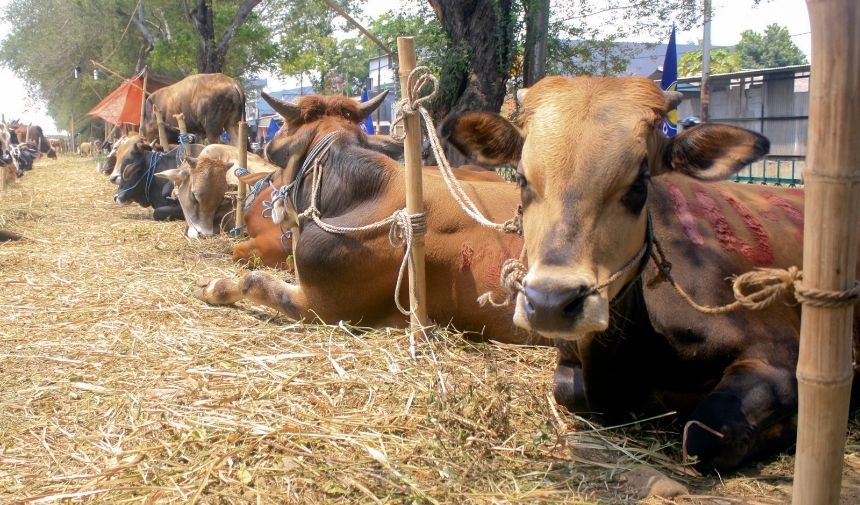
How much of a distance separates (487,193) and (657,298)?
1.86 metres

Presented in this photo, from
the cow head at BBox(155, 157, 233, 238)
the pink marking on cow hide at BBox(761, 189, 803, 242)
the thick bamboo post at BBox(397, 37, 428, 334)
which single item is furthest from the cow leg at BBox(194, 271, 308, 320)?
the cow head at BBox(155, 157, 233, 238)

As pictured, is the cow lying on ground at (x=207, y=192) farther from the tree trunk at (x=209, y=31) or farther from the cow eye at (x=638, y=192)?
the tree trunk at (x=209, y=31)

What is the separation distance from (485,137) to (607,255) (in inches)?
34.4

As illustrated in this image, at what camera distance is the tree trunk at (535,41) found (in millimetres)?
11016

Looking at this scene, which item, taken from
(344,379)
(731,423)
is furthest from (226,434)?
(731,423)

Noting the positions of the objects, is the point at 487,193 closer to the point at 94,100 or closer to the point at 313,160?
the point at 313,160

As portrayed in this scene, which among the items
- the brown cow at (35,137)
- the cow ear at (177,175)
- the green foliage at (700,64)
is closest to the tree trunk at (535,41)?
the cow ear at (177,175)

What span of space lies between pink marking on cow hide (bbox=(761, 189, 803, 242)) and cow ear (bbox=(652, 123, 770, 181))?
51.3 inches

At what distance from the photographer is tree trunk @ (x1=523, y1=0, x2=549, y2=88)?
36.1 ft

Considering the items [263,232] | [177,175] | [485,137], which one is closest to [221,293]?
[263,232]

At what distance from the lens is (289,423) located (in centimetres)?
342

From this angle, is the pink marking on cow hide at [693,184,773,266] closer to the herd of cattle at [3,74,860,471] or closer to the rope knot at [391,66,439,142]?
the herd of cattle at [3,74,860,471]

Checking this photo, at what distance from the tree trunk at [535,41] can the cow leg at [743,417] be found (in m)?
8.24

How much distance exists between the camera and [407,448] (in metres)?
3.20
